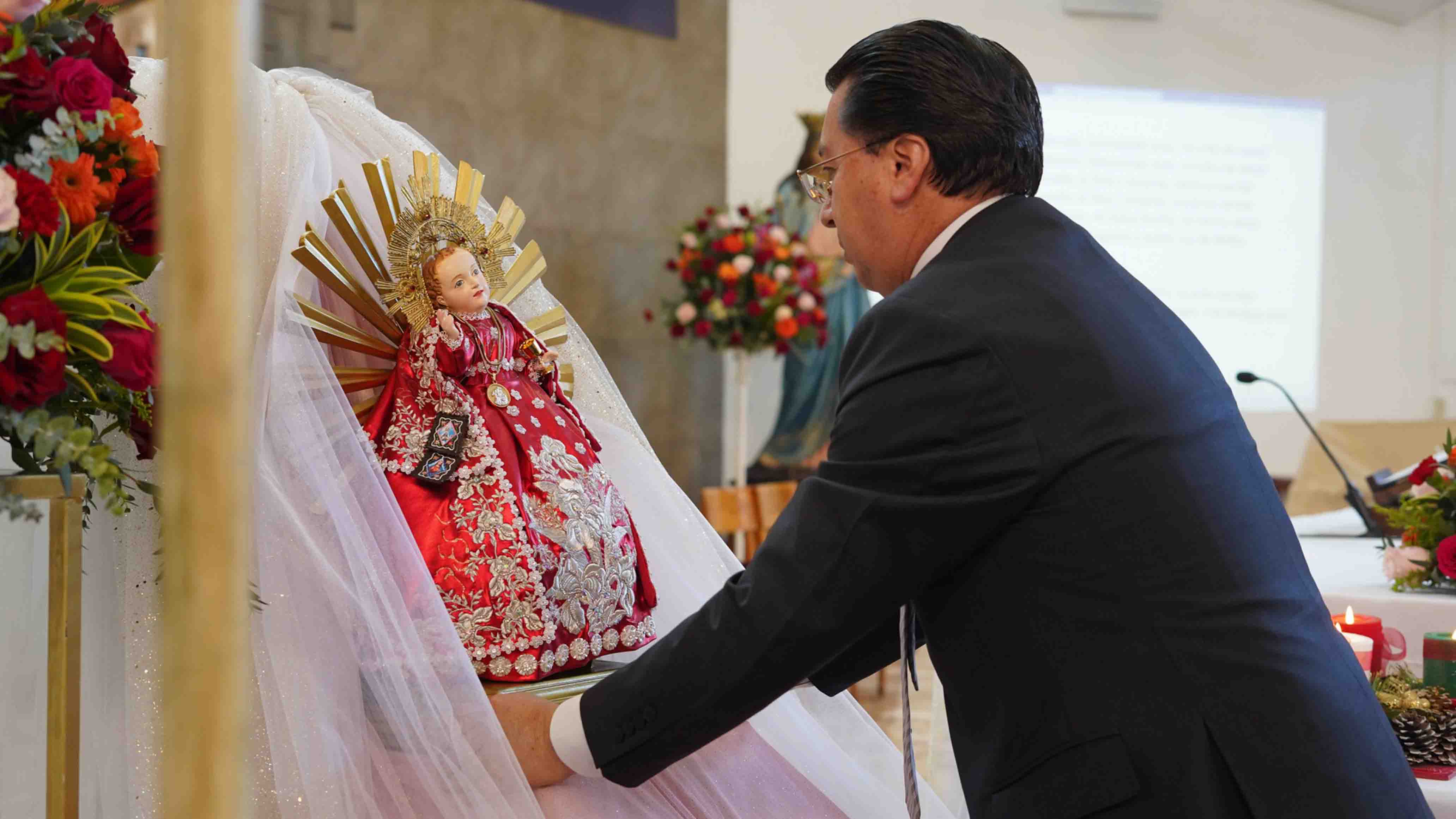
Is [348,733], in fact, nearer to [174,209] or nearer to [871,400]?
[871,400]

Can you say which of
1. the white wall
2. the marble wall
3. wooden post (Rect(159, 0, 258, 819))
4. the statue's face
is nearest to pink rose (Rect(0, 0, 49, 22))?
the statue's face

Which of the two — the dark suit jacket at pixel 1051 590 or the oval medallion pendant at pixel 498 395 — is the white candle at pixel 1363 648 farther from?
the oval medallion pendant at pixel 498 395

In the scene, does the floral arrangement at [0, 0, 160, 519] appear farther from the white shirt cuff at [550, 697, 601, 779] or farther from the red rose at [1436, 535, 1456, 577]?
the red rose at [1436, 535, 1456, 577]

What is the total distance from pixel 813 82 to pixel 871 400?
21.8 feet

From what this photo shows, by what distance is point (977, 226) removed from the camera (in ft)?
4.83

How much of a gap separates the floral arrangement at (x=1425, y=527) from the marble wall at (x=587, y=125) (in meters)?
4.28

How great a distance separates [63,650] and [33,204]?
419mm

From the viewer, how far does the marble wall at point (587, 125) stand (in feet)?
18.8

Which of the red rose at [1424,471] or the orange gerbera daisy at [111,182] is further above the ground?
the orange gerbera daisy at [111,182]

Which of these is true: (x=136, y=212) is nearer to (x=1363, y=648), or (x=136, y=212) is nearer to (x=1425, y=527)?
(x=1363, y=648)

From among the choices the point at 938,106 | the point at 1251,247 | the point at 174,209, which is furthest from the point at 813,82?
the point at 174,209

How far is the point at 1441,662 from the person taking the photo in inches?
80.6

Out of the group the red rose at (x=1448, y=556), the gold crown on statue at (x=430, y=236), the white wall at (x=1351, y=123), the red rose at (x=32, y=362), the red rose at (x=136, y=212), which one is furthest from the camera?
the white wall at (x=1351, y=123)

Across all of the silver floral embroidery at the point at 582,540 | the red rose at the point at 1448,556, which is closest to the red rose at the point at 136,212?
the silver floral embroidery at the point at 582,540
